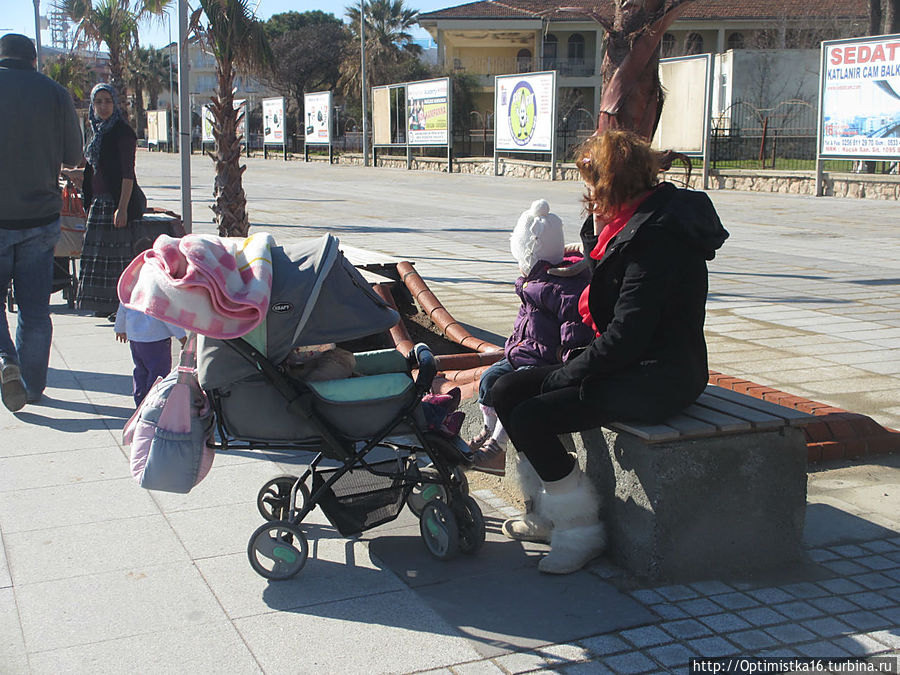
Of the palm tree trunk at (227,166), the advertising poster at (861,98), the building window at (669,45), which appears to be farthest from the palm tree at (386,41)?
the palm tree trunk at (227,166)

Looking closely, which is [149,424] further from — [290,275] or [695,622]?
[695,622]

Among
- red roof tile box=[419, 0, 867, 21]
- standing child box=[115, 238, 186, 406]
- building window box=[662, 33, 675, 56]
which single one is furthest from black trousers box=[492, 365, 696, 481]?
red roof tile box=[419, 0, 867, 21]

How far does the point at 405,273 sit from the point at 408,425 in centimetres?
413

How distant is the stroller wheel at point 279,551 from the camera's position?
369 cm

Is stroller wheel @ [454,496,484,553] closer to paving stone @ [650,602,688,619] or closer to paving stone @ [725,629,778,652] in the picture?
paving stone @ [650,602,688,619]

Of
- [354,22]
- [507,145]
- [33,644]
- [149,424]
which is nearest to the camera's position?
[33,644]

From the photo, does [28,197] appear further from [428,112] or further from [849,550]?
[428,112]

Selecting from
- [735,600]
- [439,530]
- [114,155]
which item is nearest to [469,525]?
[439,530]

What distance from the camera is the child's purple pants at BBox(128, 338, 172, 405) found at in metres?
5.37

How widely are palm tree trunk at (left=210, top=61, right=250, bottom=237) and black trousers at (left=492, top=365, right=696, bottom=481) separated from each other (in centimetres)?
860

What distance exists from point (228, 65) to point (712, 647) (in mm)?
10136

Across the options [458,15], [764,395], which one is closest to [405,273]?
[764,395]

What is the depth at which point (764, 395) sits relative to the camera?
5.45 m

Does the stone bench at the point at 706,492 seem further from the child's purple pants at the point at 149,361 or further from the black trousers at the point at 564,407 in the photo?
the child's purple pants at the point at 149,361
